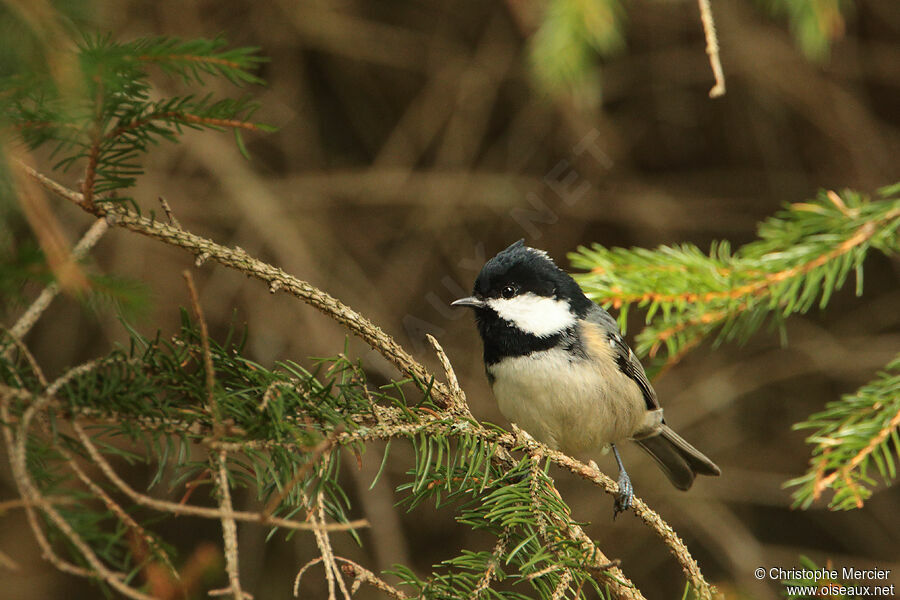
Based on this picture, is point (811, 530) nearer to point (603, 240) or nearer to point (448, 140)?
point (603, 240)

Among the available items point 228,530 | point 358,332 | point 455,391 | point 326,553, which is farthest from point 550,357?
point 228,530

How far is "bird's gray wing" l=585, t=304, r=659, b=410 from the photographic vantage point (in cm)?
264

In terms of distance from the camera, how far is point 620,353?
2.69m

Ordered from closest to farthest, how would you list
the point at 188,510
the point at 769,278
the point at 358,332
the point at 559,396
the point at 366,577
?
1. the point at 188,510
2. the point at 366,577
3. the point at 358,332
4. the point at 769,278
5. the point at 559,396

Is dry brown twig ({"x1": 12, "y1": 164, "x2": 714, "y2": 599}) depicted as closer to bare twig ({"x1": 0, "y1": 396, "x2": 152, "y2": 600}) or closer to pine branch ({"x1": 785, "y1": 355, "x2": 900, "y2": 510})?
bare twig ({"x1": 0, "y1": 396, "x2": 152, "y2": 600})

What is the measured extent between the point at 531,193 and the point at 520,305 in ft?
4.36

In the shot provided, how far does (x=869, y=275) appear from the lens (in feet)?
12.5

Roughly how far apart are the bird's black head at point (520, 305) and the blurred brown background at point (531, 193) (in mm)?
964

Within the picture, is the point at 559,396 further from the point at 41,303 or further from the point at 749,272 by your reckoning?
the point at 41,303

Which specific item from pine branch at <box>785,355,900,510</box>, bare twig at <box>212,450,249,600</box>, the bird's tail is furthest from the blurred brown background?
bare twig at <box>212,450,249,600</box>

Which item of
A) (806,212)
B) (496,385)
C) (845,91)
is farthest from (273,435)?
(845,91)

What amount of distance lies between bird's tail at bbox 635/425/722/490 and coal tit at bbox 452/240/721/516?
321 millimetres

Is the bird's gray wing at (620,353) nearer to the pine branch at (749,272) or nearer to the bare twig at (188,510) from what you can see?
the pine branch at (749,272)

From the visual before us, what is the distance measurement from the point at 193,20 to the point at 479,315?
199cm
